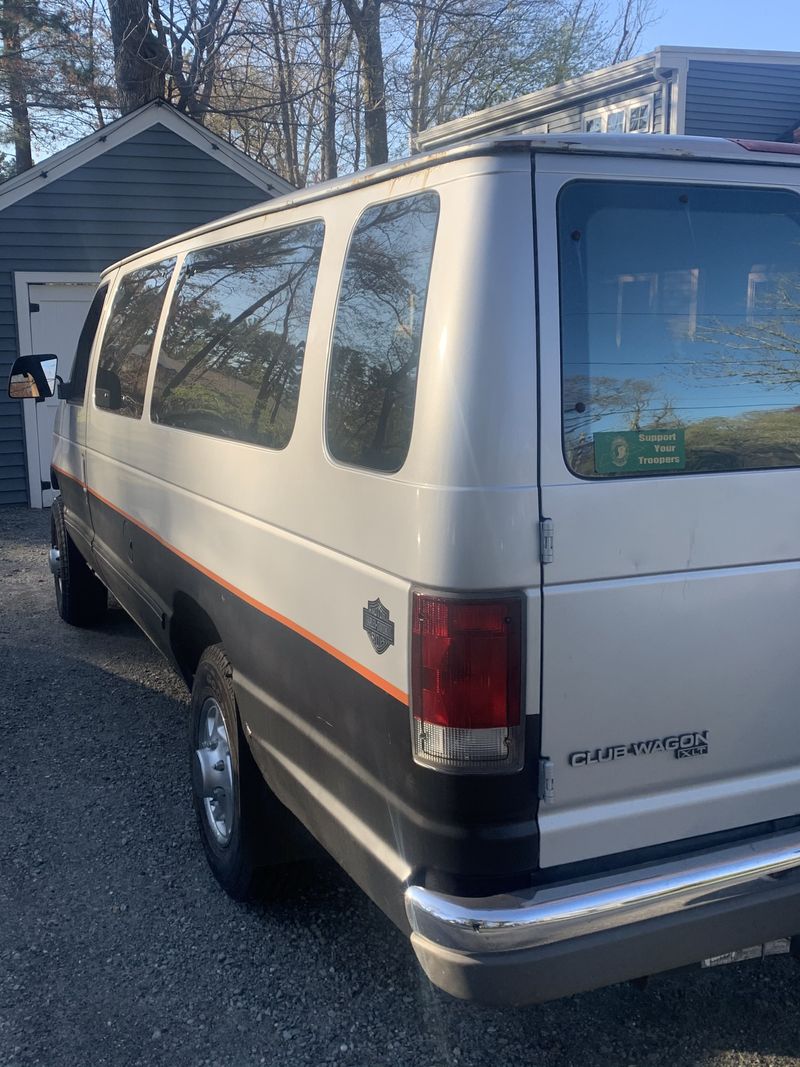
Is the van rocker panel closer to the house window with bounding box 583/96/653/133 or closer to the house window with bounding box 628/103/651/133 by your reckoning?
Result: the house window with bounding box 583/96/653/133

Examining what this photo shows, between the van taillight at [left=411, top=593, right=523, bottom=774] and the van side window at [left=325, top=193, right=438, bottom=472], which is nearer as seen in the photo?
the van taillight at [left=411, top=593, right=523, bottom=774]

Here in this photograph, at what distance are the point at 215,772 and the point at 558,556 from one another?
1.82 m

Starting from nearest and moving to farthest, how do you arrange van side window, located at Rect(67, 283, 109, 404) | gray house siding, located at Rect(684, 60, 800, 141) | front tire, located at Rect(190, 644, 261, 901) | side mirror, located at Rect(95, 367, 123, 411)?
front tire, located at Rect(190, 644, 261, 901) < side mirror, located at Rect(95, 367, 123, 411) < van side window, located at Rect(67, 283, 109, 404) < gray house siding, located at Rect(684, 60, 800, 141)

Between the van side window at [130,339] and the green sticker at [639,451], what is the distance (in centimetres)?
260

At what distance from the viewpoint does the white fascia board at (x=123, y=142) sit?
10570 mm

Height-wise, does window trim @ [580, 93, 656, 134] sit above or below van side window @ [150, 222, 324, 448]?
above

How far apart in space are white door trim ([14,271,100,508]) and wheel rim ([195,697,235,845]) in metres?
8.21

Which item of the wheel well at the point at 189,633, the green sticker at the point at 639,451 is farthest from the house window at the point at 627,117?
the green sticker at the point at 639,451

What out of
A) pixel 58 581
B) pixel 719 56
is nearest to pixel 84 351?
pixel 58 581

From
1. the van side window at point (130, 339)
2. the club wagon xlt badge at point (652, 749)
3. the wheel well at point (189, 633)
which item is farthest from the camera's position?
the van side window at point (130, 339)

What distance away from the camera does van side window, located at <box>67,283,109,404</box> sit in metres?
5.56

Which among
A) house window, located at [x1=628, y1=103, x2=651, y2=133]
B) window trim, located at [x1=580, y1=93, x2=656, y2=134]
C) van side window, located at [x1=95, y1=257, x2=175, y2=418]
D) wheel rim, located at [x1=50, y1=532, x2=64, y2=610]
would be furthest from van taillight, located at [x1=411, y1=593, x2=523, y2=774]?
house window, located at [x1=628, y1=103, x2=651, y2=133]

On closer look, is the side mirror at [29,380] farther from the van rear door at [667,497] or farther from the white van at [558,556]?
the van rear door at [667,497]

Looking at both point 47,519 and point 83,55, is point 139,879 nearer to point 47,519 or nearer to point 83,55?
point 47,519
